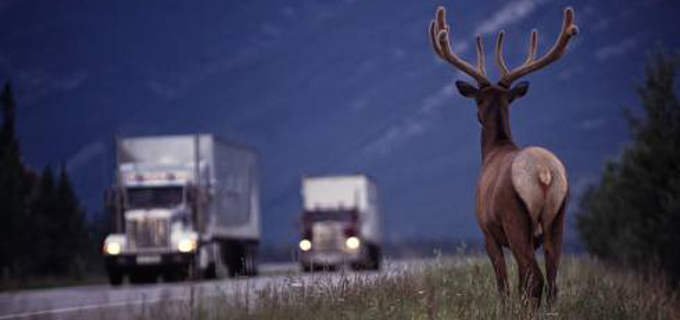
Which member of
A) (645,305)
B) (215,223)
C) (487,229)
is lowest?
(645,305)

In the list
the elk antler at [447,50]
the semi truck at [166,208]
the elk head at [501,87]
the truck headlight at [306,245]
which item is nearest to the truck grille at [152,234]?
the semi truck at [166,208]

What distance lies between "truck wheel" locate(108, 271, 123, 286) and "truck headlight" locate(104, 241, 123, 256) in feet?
1.90

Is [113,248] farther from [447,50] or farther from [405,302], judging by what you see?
[405,302]

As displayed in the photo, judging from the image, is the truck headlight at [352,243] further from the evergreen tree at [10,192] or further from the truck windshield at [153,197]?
the evergreen tree at [10,192]

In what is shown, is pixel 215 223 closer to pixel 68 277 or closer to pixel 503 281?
pixel 68 277

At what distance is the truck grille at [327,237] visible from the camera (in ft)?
129

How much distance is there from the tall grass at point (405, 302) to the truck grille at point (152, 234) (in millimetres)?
17844

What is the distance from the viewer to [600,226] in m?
35.3

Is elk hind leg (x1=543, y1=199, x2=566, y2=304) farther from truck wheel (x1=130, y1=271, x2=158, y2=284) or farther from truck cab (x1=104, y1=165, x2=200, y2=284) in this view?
truck wheel (x1=130, y1=271, x2=158, y2=284)

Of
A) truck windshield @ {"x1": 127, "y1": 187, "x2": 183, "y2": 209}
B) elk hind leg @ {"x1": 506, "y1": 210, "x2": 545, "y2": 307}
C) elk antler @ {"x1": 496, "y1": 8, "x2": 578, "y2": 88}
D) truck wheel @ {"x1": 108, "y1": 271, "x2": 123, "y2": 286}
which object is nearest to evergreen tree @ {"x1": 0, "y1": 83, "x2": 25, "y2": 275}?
truck wheel @ {"x1": 108, "y1": 271, "x2": 123, "y2": 286}

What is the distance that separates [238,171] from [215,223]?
3.99 meters

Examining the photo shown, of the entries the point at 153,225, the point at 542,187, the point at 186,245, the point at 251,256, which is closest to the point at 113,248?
the point at 153,225

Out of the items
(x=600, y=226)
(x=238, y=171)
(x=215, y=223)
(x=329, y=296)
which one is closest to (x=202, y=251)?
(x=215, y=223)

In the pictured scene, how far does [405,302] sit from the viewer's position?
32.0ft
